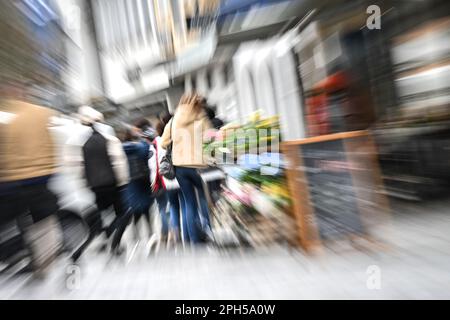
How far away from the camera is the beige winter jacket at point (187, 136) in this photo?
1.99m

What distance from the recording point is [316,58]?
6.96 ft

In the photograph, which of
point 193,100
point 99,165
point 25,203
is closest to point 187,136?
point 193,100

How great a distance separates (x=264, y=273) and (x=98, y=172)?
4.63ft

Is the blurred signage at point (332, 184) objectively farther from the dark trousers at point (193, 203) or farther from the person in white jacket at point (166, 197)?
the person in white jacket at point (166, 197)

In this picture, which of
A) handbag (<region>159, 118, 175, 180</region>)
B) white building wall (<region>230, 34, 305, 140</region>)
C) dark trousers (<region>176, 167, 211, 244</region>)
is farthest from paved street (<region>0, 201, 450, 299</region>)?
white building wall (<region>230, 34, 305, 140</region>)

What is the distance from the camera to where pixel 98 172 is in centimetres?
204

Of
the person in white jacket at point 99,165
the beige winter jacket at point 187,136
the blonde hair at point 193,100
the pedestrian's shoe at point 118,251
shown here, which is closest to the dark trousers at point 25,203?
the person in white jacket at point 99,165

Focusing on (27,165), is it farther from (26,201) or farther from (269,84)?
(269,84)

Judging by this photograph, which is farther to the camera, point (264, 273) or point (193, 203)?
point (193, 203)

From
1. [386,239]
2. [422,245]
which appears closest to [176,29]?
[386,239]

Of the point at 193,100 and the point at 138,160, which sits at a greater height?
the point at 193,100

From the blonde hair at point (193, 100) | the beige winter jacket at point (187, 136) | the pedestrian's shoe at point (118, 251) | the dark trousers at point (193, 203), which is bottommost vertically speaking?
the pedestrian's shoe at point (118, 251)

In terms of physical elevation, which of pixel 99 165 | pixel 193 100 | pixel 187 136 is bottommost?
pixel 99 165

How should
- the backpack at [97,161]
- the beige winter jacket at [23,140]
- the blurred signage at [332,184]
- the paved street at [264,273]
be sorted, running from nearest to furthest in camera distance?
the paved street at [264,273] → the blurred signage at [332,184] → the beige winter jacket at [23,140] → the backpack at [97,161]
